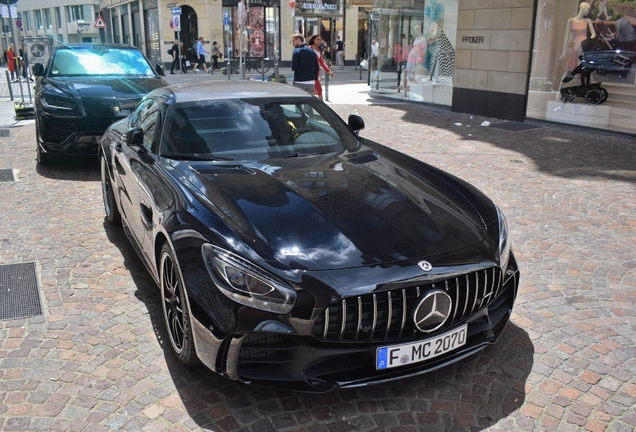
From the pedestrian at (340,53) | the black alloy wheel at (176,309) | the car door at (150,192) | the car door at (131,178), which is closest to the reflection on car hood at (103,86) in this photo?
the car door at (131,178)

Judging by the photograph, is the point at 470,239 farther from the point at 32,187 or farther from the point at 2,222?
the point at 32,187

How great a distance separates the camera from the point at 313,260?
9.29ft

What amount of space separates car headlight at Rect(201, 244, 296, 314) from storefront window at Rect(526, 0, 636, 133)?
10.0 meters

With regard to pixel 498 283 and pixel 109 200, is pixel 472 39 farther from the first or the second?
pixel 498 283

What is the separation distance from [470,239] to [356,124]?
213 cm

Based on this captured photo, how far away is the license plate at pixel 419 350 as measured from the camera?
279cm

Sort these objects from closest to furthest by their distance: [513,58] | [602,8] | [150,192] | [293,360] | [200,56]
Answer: [293,360] → [150,192] → [602,8] → [513,58] → [200,56]

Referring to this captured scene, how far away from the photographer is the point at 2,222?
19.7 feet

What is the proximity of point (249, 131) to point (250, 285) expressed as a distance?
1.81 meters

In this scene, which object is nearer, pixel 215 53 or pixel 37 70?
pixel 37 70

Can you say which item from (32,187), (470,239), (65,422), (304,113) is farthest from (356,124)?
(32,187)

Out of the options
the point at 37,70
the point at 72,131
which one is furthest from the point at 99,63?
the point at 72,131

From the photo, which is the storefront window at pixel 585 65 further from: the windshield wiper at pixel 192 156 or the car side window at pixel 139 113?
the windshield wiper at pixel 192 156

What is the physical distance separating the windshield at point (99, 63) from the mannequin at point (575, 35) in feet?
26.2
